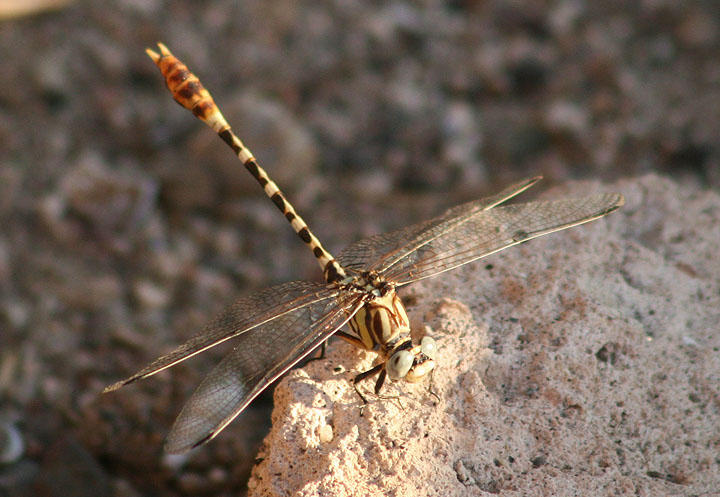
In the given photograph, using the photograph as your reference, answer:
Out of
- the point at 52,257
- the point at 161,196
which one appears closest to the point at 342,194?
the point at 161,196

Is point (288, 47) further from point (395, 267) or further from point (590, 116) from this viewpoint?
point (395, 267)

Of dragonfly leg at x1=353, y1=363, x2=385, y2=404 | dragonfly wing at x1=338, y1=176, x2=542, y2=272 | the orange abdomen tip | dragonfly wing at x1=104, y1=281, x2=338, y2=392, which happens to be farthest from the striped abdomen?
dragonfly leg at x1=353, y1=363, x2=385, y2=404

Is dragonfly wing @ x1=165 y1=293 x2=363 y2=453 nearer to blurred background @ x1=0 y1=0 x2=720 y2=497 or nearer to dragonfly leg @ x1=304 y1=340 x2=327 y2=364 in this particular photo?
dragonfly leg @ x1=304 y1=340 x2=327 y2=364

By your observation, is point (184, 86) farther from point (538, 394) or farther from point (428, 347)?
point (538, 394)

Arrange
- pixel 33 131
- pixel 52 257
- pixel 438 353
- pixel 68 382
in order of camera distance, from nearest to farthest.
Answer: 1. pixel 438 353
2. pixel 68 382
3. pixel 52 257
4. pixel 33 131

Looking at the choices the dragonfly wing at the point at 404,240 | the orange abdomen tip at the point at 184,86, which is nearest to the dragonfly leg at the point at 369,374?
the dragonfly wing at the point at 404,240

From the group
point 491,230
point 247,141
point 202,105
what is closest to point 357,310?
point 491,230

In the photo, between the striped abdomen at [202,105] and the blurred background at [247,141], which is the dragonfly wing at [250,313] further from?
the blurred background at [247,141]
